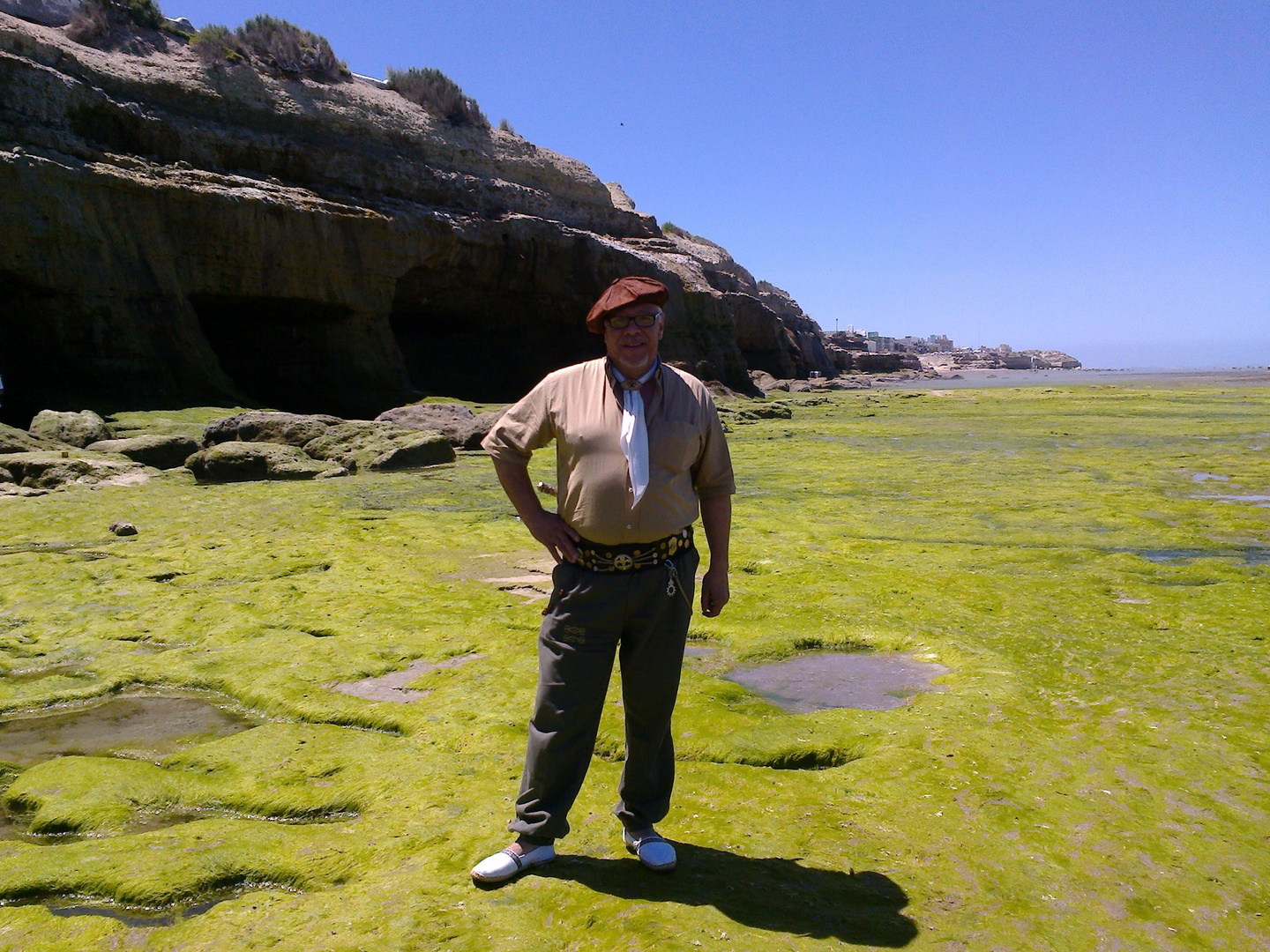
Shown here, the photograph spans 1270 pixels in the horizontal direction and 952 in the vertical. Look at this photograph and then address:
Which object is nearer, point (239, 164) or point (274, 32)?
point (239, 164)

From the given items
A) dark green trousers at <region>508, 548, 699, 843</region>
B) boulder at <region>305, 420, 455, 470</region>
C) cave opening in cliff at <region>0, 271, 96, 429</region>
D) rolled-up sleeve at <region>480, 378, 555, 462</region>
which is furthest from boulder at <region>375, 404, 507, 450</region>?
dark green trousers at <region>508, 548, 699, 843</region>

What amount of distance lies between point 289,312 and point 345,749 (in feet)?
70.3

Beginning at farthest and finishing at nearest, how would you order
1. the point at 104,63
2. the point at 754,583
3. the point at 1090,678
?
the point at 104,63
the point at 754,583
the point at 1090,678

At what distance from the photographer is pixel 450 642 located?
5.62 m

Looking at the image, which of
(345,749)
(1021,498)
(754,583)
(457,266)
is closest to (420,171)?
(457,266)

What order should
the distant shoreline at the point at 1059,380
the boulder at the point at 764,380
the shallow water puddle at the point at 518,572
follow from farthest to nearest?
1. the distant shoreline at the point at 1059,380
2. the boulder at the point at 764,380
3. the shallow water puddle at the point at 518,572

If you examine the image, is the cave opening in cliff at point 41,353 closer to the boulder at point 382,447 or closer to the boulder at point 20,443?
the boulder at point 20,443

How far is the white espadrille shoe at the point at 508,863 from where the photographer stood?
2.94 metres

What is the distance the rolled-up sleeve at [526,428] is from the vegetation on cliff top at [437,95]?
30204 millimetres

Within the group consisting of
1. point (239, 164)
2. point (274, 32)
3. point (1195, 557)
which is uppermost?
point (274, 32)

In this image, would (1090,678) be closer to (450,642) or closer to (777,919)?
(777,919)

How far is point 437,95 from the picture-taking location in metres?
32.3

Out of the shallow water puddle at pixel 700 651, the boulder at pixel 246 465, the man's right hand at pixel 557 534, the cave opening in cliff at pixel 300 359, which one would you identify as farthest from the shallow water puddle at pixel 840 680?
the cave opening in cliff at pixel 300 359

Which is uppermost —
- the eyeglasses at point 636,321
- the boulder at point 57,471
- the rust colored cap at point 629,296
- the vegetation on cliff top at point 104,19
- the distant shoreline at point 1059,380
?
the vegetation on cliff top at point 104,19
